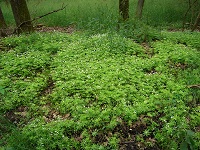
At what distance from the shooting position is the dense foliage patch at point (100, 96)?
4.34m

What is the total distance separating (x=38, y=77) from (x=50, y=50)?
1946 mm

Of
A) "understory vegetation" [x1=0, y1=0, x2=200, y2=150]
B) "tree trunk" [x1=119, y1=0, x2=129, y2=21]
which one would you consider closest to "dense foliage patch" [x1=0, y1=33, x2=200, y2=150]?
"understory vegetation" [x1=0, y1=0, x2=200, y2=150]

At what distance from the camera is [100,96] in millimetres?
5289

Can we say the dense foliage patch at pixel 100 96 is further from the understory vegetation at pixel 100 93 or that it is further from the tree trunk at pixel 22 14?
the tree trunk at pixel 22 14

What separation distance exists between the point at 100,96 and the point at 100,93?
0.48 feet

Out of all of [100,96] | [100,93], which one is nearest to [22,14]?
[100,93]

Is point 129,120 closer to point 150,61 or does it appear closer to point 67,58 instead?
point 150,61

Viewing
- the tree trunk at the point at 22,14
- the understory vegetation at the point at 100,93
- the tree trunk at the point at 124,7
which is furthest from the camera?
Result: the tree trunk at the point at 124,7

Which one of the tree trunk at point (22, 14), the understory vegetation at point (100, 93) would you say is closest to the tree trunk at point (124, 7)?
the understory vegetation at point (100, 93)

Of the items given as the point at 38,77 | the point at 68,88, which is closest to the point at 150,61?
the point at 68,88

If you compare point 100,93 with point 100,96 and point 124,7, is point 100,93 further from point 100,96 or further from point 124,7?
point 124,7

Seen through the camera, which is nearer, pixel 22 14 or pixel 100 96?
pixel 100 96

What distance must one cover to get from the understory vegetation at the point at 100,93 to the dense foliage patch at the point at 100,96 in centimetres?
2

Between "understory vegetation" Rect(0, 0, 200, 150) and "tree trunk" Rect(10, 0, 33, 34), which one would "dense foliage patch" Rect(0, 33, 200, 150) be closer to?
"understory vegetation" Rect(0, 0, 200, 150)
